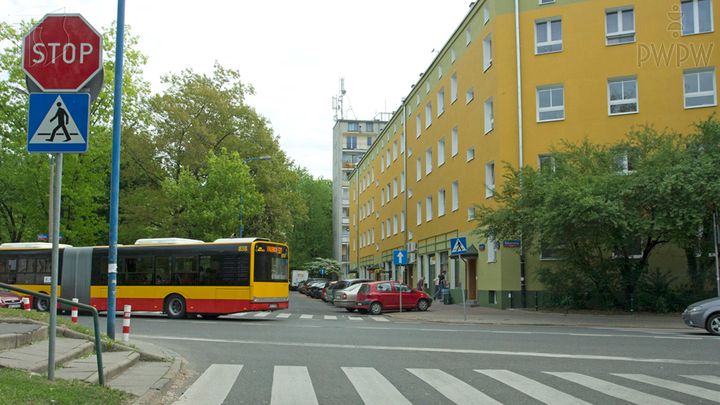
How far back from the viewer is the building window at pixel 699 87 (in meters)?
24.4

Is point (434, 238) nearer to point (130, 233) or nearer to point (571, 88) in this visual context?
point (571, 88)

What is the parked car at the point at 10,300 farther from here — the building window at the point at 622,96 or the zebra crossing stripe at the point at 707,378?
the building window at the point at 622,96

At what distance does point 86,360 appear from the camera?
859 cm

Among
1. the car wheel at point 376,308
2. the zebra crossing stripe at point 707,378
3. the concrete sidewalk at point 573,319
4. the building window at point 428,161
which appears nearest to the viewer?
the zebra crossing stripe at point 707,378

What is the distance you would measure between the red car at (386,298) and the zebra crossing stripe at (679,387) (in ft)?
55.9

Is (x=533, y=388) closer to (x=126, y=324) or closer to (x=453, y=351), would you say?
(x=453, y=351)

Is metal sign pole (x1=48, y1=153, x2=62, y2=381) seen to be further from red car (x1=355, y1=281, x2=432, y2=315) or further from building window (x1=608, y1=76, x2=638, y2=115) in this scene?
building window (x1=608, y1=76, x2=638, y2=115)

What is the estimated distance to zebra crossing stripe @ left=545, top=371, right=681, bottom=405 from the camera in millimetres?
6734

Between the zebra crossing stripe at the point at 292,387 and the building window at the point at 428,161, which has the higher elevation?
the building window at the point at 428,161

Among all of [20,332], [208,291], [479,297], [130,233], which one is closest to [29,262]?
[208,291]

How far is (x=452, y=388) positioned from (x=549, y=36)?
22.6 metres

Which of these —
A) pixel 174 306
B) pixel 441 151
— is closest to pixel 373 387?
pixel 174 306

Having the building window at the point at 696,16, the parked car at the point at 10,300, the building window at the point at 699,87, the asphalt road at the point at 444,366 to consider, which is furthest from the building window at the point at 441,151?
the parked car at the point at 10,300

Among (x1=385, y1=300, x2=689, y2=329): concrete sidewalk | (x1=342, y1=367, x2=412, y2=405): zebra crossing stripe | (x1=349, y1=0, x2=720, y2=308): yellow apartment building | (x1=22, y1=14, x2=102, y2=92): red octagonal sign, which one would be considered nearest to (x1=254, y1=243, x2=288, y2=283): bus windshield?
(x1=385, y1=300, x2=689, y2=329): concrete sidewalk
